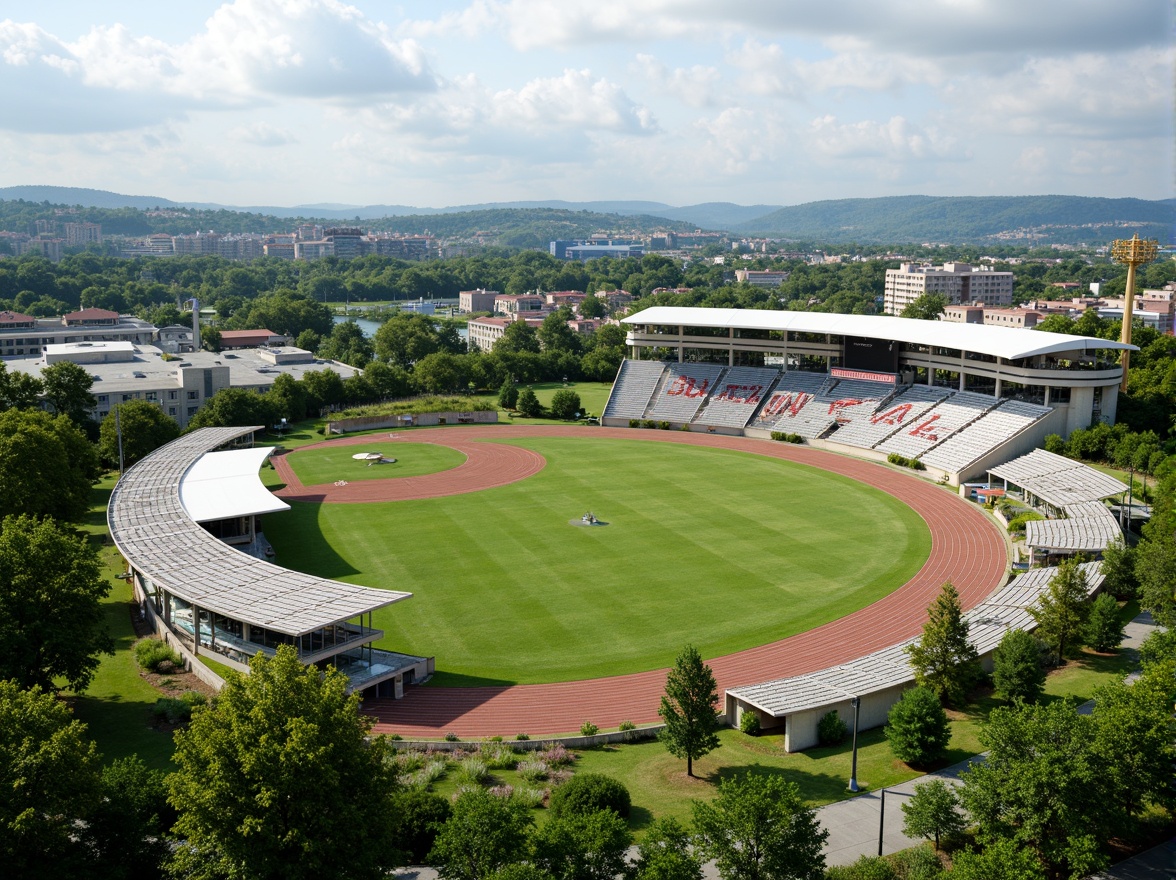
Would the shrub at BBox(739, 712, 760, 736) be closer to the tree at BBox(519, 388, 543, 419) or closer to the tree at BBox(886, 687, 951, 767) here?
the tree at BBox(886, 687, 951, 767)

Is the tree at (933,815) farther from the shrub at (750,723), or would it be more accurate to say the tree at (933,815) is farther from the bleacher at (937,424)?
the bleacher at (937,424)

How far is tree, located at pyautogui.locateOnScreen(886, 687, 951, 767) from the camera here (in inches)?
1198

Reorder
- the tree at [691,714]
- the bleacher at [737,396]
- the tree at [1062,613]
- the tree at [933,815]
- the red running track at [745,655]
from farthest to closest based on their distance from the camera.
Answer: the bleacher at [737,396]
the tree at [1062,613]
the red running track at [745,655]
the tree at [691,714]
the tree at [933,815]

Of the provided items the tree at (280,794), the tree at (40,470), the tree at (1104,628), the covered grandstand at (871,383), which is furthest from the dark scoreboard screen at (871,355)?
the tree at (280,794)

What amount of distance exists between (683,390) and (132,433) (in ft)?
167

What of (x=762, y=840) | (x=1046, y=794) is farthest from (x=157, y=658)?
(x=1046, y=794)

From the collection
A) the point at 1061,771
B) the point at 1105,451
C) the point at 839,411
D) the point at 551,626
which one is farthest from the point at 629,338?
the point at 1061,771

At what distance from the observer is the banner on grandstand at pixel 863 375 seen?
3302 inches

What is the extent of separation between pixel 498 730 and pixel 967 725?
17380 millimetres

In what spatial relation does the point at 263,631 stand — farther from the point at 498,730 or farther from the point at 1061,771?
the point at 1061,771

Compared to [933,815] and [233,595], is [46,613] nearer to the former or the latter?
[233,595]

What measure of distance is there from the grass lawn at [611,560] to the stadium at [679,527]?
23 cm

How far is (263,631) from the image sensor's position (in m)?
39.2

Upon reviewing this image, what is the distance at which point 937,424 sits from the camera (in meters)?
76.7
